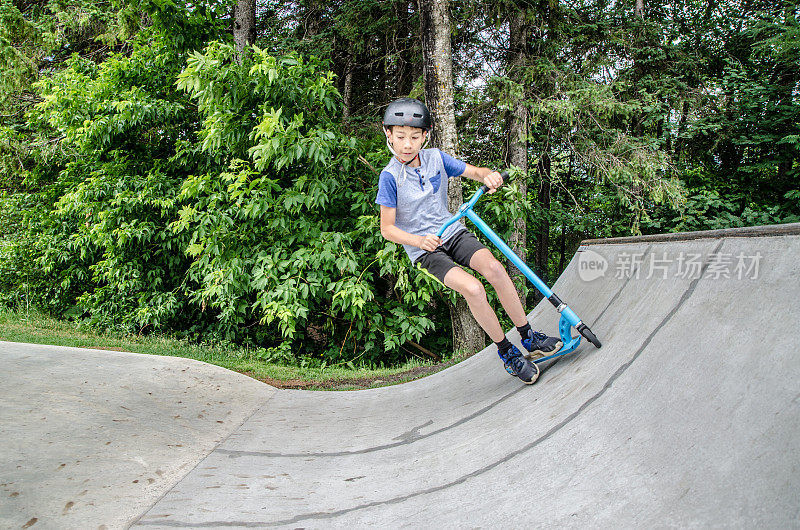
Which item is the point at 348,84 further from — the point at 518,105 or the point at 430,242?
the point at 430,242

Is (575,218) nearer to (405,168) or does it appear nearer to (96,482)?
(405,168)

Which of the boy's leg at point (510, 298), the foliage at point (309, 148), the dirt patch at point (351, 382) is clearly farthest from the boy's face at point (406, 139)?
the dirt patch at point (351, 382)

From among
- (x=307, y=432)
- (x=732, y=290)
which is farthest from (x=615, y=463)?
(x=307, y=432)

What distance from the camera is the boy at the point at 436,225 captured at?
3602mm

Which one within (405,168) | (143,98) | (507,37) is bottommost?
(405,168)

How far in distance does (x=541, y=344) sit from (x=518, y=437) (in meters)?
0.96

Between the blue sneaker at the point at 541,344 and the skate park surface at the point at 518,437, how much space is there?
0.16 meters

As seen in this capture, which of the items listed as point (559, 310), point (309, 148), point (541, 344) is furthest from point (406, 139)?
point (309, 148)

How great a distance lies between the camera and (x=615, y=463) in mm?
2240

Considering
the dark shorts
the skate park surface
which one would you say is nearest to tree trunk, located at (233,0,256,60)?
the skate park surface

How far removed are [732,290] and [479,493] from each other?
1638mm

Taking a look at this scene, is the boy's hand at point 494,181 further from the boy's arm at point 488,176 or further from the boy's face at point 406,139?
the boy's face at point 406,139

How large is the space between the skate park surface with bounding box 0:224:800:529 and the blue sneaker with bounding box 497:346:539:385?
72 mm

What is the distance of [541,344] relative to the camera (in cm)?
374
